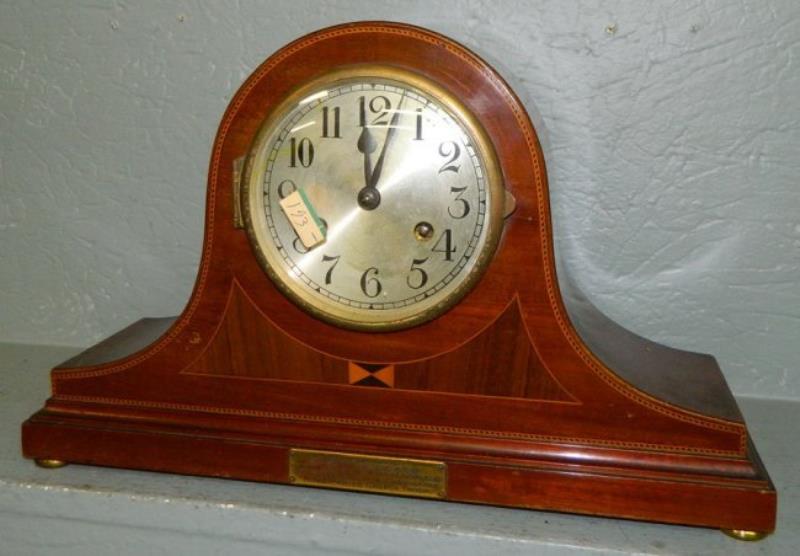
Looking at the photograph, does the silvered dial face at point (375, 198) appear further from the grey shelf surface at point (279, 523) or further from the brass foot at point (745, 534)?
the brass foot at point (745, 534)

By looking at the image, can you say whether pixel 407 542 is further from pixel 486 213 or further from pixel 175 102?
pixel 175 102

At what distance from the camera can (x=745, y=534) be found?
1.19 meters

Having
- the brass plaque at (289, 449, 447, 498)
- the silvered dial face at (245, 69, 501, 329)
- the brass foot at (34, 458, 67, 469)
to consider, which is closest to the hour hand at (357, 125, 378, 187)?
the silvered dial face at (245, 69, 501, 329)

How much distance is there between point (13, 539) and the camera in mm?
1356

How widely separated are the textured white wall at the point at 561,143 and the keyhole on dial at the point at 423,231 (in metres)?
0.39

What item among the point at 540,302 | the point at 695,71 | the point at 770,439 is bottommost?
the point at 770,439

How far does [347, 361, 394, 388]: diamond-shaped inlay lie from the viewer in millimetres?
1257

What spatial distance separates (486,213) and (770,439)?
63 cm

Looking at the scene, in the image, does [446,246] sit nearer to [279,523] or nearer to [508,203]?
[508,203]

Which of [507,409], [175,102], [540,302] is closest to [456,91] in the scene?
[540,302]

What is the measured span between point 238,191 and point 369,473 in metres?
0.39

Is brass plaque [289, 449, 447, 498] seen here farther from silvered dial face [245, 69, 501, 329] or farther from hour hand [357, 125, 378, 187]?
hour hand [357, 125, 378, 187]

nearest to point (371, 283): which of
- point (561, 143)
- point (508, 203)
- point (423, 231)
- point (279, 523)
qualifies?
point (423, 231)

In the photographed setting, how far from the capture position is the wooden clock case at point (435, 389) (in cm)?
118
